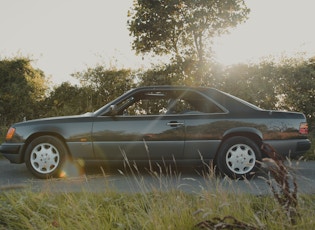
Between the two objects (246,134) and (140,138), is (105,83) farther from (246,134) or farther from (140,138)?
(246,134)

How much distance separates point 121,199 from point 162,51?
1336 centimetres

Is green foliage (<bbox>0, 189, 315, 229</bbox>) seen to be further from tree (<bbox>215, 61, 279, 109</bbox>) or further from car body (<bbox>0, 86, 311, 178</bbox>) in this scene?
tree (<bbox>215, 61, 279, 109</bbox>)

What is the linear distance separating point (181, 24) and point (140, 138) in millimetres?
11061

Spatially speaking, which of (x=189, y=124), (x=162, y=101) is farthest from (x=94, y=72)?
(x=189, y=124)

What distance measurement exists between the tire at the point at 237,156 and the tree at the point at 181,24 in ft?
32.9

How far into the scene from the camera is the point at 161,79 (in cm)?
1473

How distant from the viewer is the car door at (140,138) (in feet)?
21.6

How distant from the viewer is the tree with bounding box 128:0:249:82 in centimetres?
1658

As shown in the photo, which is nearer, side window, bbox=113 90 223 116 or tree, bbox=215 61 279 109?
side window, bbox=113 90 223 116

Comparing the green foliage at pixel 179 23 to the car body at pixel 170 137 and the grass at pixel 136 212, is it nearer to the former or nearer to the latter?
the car body at pixel 170 137

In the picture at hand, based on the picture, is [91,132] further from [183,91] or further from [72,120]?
[183,91]

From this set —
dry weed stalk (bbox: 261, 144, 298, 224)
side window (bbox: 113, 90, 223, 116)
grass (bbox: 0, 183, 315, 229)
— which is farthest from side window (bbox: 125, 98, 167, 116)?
dry weed stalk (bbox: 261, 144, 298, 224)

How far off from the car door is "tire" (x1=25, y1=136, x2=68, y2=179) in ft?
1.85

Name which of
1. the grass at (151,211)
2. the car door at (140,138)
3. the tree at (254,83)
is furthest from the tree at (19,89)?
the grass at (151,211)
